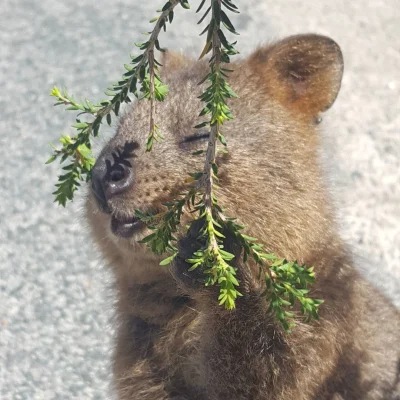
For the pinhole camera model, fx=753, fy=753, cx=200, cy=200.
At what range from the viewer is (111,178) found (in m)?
3.29

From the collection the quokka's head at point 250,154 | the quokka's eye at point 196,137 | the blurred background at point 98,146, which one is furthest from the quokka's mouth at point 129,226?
the blurred background at point 98,146

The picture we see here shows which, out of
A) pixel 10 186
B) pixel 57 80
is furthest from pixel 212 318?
pixel 57 80

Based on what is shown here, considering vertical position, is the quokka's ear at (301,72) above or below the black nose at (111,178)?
above

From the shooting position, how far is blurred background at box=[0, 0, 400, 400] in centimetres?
495

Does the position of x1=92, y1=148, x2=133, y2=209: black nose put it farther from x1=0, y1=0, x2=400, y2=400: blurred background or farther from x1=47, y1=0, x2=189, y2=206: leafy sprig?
x1=0, y1=0, x2=400, y2=400: blurred background

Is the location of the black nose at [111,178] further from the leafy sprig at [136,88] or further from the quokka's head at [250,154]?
the leafy sprig at [136,88]

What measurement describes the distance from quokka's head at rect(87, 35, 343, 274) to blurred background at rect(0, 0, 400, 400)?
1.49ft

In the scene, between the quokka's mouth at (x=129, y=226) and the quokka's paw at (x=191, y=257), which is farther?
the quokka's mouth at (x=129, y=226)

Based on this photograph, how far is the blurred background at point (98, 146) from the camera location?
4.95 metres

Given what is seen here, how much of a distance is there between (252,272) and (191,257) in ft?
1.37

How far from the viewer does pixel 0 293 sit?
16.9ft

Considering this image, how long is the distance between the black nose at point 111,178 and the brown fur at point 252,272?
0.13ft

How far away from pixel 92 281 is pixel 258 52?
7.09ft

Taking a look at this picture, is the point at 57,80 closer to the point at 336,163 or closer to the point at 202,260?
the point at 336,163
